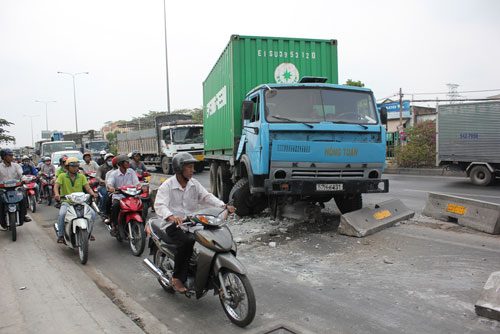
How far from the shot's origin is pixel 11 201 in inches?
280

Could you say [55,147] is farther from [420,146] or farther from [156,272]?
[420,146]

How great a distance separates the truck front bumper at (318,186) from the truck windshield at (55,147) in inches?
628

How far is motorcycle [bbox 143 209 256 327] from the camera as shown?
3.29 metres

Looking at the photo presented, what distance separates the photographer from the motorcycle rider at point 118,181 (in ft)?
21.5

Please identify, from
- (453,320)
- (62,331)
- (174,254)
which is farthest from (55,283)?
(453,320)

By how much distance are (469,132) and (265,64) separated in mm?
9054

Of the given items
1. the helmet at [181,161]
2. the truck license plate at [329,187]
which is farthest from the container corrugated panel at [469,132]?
the helmet at [181,161]

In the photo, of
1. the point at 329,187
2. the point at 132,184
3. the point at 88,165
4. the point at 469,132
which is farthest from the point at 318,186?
the point at 469,132

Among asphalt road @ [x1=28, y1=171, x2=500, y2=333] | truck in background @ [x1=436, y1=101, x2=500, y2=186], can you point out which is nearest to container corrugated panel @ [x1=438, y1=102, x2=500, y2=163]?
truck in background @ [x1=436, y1=101, x2=500, y2=186]

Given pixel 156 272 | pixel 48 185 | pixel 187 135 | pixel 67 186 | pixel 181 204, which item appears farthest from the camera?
pixel 187 135

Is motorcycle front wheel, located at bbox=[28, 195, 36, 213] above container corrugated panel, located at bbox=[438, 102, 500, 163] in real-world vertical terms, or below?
below

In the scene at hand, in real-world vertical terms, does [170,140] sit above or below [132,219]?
above

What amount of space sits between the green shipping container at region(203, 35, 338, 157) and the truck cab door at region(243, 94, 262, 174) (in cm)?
117

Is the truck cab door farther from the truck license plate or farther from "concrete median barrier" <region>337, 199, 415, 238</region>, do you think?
"concrete median barrier" <region>337, 199, 415, 238</region>
